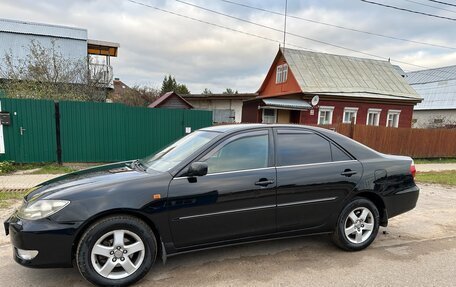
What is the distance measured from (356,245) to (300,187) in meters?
1.15

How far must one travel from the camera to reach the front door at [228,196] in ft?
9.94

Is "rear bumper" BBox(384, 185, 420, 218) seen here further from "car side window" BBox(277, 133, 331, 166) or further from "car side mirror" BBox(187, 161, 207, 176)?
"car side mirror" BBox(187, 161, 207, 176)

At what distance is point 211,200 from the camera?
309cm

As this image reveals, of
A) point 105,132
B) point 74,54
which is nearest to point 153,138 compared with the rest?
point 105,132

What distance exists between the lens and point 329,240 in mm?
4117

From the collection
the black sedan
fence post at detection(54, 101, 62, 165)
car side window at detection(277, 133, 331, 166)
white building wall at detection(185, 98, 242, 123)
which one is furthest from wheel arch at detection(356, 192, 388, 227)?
white building wall at detection(185, 98, 242, 123)

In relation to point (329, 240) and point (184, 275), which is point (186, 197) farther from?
point (329, 240)

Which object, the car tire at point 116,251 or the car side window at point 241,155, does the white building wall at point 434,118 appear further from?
the car tire at point 116,251

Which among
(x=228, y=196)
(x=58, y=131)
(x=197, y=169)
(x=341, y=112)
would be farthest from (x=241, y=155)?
(x=341, y=112)

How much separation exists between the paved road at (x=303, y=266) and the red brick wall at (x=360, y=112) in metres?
15.9

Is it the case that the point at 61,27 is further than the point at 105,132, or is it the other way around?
the point at 61,27

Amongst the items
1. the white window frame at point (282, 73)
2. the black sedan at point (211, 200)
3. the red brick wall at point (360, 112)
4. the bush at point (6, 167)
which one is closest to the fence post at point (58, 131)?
the bush at point (6, 167)

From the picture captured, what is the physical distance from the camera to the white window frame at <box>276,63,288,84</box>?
22.8 meters

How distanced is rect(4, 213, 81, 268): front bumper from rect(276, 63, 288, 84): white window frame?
21617mm
